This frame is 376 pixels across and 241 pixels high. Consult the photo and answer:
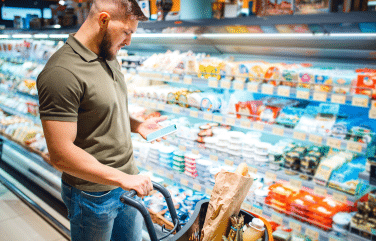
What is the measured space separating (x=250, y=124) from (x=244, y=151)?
0.29 m

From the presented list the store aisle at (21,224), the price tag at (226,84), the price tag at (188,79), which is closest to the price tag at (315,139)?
the price tag at (226,84)

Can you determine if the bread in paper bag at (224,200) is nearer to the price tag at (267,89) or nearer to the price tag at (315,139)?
the price tag at (315,139)

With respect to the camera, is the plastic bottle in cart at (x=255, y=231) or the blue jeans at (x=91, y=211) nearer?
the plastic bottle in cart at (x=255, y=231)

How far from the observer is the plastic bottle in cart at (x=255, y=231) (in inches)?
47.7

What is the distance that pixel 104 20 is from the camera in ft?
4.31

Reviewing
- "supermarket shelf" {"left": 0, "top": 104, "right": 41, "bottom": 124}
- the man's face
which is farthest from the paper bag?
"supermarket shelf" {"left": 0, "top": 104, "right": 41, "bottom": 124}

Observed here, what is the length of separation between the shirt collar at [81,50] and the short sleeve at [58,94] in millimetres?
150

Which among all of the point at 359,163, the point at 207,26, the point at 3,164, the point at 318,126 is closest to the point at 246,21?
the point at 207,26

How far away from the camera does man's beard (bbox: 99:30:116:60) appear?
4.53 feet

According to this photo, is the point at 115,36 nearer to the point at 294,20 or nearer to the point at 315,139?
the point at 294,20

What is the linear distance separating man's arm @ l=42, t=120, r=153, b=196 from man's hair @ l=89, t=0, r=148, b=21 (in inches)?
20.6

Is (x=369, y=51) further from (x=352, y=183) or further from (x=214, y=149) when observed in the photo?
(x=214, y=149)

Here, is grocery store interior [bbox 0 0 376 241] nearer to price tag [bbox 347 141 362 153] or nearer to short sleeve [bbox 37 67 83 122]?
price tag [bbox 347 141 362 153]

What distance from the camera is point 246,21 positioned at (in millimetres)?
1901
